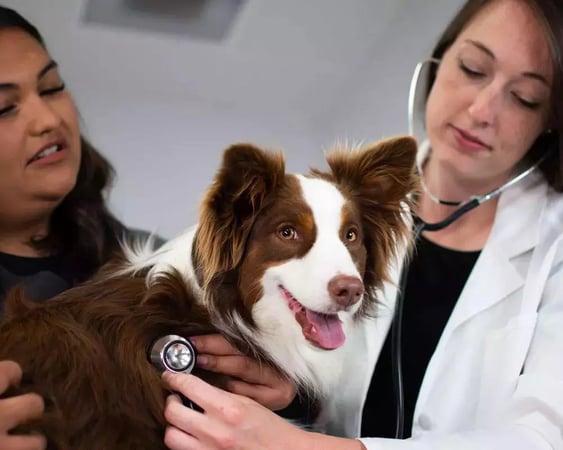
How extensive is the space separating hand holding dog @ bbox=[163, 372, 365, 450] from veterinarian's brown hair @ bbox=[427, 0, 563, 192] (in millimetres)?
980

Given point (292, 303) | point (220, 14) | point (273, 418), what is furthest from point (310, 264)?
point (220, 14)

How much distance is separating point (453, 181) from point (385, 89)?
0.97 m

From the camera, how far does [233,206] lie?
1269 millimetres

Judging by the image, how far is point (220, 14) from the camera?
7.89 ft

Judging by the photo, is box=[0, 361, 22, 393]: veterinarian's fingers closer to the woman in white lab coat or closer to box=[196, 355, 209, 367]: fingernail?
box=[196, 355, 209, 367]: fingernail

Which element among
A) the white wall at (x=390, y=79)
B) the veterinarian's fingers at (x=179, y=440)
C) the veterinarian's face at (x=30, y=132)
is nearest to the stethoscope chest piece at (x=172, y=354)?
the veterinarian's fingers at (x=179, y=440)

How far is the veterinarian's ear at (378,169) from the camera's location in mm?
1387

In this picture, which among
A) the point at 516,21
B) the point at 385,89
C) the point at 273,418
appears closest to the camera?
the point at 273,418

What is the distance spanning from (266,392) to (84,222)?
0.75 m

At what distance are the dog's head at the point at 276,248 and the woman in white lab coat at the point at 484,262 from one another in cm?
33

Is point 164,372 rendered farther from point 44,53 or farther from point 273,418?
point 44,53

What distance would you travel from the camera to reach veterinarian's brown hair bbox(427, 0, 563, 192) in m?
1.50

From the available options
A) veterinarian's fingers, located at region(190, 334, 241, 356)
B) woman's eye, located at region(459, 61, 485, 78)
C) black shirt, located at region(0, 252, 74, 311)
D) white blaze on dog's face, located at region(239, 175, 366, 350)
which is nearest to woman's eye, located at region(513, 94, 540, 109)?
woman's eye, located at region(459, 61, 485, 78)

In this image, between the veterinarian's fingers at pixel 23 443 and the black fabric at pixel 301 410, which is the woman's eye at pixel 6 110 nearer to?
the veterinarian's fingers at pixel 23 443
